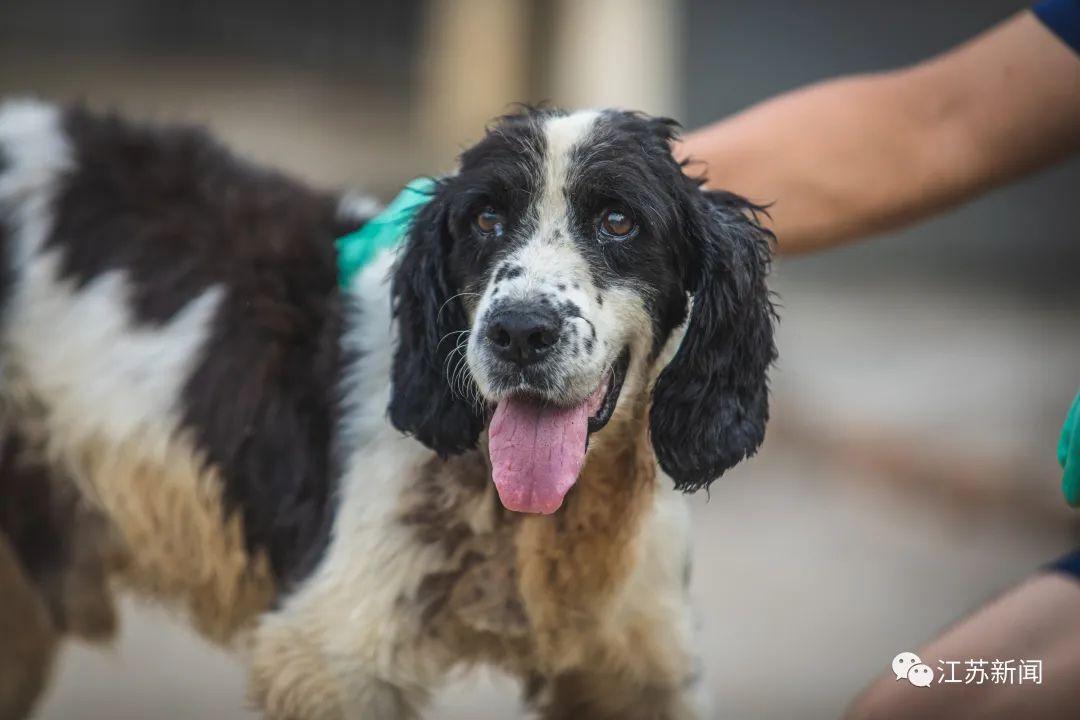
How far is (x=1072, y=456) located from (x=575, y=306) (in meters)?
0.93

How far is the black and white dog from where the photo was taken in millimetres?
2748

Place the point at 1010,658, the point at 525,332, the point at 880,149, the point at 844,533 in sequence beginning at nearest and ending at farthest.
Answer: the point at 1010,658 → the point at 525,332 → the point at 880,149 → the point at 844,533

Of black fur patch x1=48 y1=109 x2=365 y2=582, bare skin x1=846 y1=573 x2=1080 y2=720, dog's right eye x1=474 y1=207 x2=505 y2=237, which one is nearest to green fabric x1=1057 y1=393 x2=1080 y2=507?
bare skin x1=846 y1=573 x2=1080 y2=720

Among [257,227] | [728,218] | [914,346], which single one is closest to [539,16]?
[914,346]

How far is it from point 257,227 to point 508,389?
118 cm

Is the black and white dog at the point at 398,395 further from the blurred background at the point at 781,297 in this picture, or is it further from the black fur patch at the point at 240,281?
the blurred background at the point at 781,297

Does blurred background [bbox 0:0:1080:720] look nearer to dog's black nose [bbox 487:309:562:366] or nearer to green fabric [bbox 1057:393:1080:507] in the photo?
dog's black nose [bbox 487:309:562:366]

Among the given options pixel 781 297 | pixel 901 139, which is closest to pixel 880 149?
pixel 901 139

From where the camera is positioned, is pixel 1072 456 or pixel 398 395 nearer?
pixel 1072 456

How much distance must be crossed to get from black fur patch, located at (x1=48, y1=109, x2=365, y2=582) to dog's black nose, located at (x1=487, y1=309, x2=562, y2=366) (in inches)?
29.7

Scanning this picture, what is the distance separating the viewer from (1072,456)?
249cm

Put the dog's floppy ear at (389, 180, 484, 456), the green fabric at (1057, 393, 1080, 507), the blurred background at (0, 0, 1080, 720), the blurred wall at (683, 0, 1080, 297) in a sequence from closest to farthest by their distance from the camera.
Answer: the green fabric at (1057, 393, 1080, 507), the dog's floppy ear at (389, 180, 484, 456), the blurred background at (0, 0, 1080, 720), the blurred wall at (683, 0, 1080, 297)

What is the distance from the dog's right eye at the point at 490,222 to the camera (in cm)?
279

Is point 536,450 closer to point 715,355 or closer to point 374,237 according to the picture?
point 715,355
